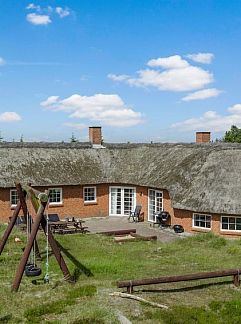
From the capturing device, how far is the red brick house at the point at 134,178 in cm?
2514

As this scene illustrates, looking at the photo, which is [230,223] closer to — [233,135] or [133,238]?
[133,238]

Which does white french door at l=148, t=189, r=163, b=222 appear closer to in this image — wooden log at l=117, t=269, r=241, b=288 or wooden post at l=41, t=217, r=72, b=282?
wooden log at l=117, t=269, r=241, b=288

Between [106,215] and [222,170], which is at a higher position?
[222,170]

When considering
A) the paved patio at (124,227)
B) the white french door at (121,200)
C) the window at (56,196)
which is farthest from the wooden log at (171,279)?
the window at (56,196)

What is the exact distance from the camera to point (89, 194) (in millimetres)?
31891

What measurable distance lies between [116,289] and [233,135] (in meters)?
49.3

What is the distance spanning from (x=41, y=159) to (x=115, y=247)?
12641 mm

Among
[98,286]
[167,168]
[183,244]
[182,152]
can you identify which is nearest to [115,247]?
[183,244]

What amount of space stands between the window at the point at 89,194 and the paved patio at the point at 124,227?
1576 millimetres

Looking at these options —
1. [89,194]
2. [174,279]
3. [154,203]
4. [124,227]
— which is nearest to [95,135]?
[89,194]

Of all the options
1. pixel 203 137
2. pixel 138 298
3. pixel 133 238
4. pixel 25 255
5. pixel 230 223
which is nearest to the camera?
pixel 138 298

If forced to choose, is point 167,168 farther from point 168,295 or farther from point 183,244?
point 168,295

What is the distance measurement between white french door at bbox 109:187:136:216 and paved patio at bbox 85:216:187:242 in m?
0.59

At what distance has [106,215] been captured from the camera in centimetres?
3222
